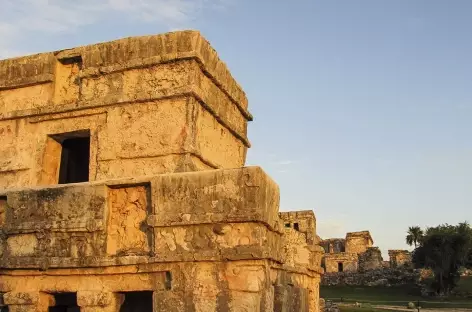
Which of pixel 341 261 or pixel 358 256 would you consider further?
pixel 341 261

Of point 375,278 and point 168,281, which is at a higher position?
point 168,281

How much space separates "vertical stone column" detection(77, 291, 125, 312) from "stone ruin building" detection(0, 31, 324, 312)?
11mm

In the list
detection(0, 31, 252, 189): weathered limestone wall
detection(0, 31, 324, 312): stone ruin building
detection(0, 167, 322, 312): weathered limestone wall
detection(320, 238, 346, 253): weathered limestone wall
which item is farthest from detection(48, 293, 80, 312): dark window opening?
detection(320, 238, 346, 253): weathered limestone wall

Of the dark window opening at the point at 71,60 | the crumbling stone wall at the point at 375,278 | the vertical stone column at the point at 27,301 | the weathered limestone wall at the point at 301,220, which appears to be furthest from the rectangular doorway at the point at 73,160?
the crumbling stone wall at the point at 375,278

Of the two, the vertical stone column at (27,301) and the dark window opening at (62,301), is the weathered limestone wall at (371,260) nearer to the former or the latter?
the dark window opening at (62,301)

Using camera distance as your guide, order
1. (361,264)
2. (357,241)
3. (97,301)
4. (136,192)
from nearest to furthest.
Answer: (97,301) < (136,192) < (361,264) < (357,241)

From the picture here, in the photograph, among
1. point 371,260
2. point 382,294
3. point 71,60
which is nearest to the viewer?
point 71,60

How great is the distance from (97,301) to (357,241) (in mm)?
38400

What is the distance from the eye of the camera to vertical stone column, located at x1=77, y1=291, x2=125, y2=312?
Answer: 4.62m

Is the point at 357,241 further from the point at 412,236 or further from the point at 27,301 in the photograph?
the point at 27,301

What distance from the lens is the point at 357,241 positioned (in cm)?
4097

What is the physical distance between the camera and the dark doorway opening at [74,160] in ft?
23.0

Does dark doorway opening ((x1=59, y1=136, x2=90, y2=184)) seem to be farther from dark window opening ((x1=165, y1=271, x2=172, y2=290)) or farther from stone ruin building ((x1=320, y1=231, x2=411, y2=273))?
stone ruin building ((x1=320, y1=231, x2=411, y2=273))

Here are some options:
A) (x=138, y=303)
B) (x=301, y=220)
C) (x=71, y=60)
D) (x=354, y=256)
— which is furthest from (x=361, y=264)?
(x=71, y=60)
